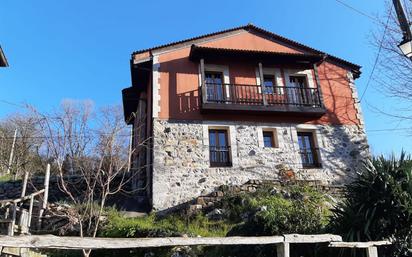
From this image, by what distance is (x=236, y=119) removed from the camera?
1288cm

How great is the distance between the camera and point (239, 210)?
390 inches

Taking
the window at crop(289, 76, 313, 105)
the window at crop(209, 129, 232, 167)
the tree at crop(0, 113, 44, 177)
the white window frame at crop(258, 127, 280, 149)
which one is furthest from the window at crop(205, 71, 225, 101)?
the tree at crop(0, 113, 44, 177)

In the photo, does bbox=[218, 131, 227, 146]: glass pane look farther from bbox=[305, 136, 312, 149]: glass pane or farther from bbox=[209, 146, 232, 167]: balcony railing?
bbox=[305, 136, 312, 149]: glass pane

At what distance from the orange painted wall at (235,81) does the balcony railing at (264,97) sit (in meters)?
0.45

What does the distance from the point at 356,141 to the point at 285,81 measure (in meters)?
3.54

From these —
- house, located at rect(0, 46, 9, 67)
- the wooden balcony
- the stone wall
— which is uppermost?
house, located at rect(0, 46, 9, 67)

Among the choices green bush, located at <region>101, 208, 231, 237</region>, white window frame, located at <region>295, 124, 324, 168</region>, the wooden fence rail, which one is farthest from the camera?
white window frame, located at <region>295, 124, 324, 168</region>

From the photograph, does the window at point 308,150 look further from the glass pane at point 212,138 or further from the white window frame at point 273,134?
the glass pane at point 212,138

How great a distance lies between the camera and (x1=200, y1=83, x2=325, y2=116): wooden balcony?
41.1 ft

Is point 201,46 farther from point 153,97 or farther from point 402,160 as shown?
point 402,160

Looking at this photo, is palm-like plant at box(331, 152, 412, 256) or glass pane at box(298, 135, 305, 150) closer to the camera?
palm-like plant at box(331, 152, 412, 256)

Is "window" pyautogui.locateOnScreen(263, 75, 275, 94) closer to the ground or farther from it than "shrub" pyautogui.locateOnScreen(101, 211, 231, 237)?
farther from it

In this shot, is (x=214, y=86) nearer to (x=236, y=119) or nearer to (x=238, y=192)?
(x=236, y=119)

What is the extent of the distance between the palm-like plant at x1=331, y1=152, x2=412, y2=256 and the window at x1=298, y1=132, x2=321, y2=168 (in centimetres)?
669
